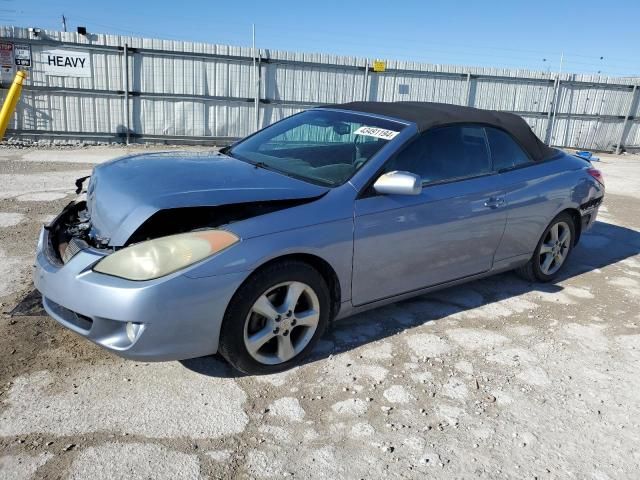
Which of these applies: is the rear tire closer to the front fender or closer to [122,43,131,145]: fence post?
the front fender

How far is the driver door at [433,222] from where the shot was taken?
11.2ft

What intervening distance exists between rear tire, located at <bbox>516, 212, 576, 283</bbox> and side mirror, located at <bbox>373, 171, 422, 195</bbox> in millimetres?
1978

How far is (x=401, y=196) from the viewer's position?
3.54 metres

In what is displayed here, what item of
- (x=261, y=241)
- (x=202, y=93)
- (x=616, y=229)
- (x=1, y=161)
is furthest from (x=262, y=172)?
(x=202, y=93)

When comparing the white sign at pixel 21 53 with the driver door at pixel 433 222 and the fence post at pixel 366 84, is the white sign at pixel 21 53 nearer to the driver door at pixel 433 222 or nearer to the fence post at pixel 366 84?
the fence post at pixel 366 84

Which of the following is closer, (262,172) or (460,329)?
(262,172)

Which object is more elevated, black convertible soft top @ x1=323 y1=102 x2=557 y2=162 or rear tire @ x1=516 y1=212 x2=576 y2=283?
black convertible soft top @ x1=323 y1=102 x2=557 y2=162

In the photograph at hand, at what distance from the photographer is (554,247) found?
4.95m

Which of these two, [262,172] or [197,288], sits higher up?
[262,172]

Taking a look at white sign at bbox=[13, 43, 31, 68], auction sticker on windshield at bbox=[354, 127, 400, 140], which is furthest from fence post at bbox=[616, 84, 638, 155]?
white sign at bbox=[13, 43, 31, 68]

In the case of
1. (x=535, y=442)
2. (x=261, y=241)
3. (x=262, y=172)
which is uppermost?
(x=262, y=172)

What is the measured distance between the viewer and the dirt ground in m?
2.49

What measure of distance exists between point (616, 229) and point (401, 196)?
197 inches

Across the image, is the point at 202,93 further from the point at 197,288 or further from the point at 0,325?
the point at 197,288
